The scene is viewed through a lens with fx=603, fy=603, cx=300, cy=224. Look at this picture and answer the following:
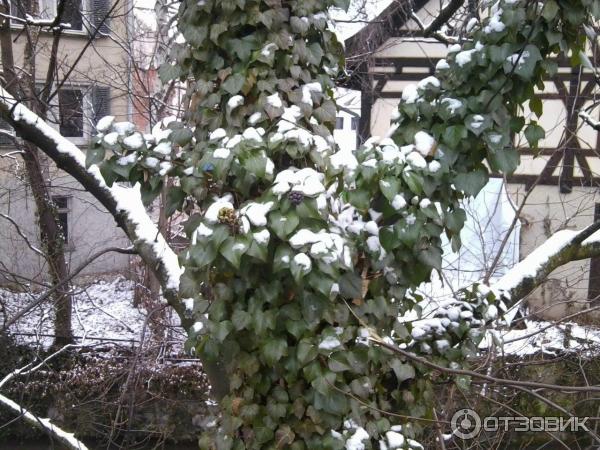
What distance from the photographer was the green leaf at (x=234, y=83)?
2107 millimetres

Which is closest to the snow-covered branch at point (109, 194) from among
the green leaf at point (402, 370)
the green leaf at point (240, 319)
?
the green leaf at point (240, 319)

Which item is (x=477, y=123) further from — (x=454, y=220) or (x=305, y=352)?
(x=305, y=352)

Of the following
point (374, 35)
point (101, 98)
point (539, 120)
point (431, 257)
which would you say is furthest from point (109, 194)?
point (539, 120)

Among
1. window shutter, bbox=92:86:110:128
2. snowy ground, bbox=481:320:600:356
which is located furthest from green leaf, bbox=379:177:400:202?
window shutter, bbox=92:86:110:128

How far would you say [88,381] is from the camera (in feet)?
23.0

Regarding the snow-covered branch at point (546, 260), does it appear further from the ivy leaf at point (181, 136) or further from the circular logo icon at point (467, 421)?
the ivy leaf at point (181, 136)

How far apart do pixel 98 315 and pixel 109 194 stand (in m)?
6.76

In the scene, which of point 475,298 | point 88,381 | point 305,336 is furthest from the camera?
point 88,381

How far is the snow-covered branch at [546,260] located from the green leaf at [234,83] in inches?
59.9

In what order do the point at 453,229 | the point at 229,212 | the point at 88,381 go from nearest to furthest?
the point at 229,212 → the point at 453,229 → the point at 88,381

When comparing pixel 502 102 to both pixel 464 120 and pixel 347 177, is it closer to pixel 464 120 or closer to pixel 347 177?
pixel 464 120

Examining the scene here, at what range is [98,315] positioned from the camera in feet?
29.8

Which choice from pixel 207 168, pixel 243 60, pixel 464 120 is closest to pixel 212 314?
pixel 207 168

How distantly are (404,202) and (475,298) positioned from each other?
80cm
